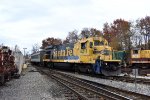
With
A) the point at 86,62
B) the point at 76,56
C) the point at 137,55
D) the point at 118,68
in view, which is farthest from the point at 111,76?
the point at 137,55

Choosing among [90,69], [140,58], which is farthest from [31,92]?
[140,58]

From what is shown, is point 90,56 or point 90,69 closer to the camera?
point 90,56

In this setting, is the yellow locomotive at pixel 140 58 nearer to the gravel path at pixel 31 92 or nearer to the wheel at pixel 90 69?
the wheel at pixel 90 69

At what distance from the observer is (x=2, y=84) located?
18797mm

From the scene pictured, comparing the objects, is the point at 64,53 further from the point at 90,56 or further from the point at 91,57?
the point at 91,57

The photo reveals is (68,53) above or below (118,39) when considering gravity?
below

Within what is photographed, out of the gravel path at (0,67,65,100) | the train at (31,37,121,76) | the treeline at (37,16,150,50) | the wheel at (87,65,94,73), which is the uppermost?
the treeline at (37,16,150,50)

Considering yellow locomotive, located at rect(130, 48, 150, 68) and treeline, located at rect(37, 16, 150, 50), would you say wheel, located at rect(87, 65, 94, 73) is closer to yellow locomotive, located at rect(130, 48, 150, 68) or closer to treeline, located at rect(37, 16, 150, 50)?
yellow locomotive, located at rect(130, 48, 150, 68)

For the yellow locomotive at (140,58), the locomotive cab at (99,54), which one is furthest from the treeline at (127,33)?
the locomotive cab at (99,54)

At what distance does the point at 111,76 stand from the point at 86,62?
287 centimetres

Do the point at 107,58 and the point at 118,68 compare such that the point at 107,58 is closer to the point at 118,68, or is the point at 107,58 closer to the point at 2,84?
the point at 118,68

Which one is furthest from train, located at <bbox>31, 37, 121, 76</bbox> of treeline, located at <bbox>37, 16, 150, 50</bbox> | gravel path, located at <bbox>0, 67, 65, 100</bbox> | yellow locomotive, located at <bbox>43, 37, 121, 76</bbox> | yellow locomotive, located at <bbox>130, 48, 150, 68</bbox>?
treeline, located at <bbox>37, 16, 150, 50</bbox>

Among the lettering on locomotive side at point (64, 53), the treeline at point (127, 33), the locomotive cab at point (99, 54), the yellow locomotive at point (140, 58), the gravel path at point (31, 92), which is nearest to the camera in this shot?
the gravel path at point (31, 92)

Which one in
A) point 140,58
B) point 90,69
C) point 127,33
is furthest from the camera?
point 127,33
